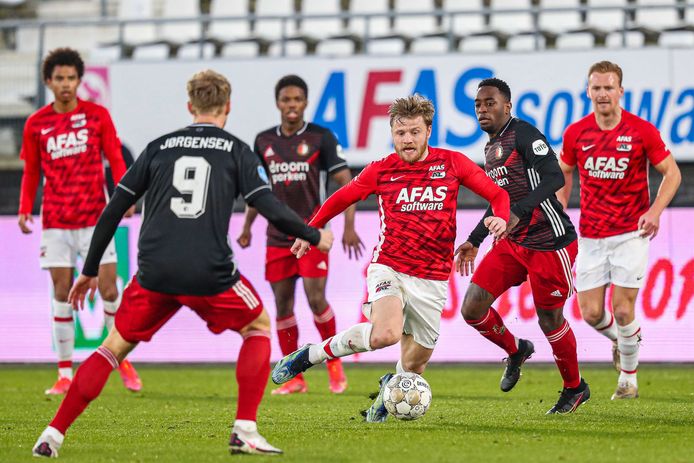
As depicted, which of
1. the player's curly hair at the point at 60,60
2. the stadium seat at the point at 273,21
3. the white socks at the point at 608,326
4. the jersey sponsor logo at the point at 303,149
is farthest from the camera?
the stadium seat at the point at 273,21

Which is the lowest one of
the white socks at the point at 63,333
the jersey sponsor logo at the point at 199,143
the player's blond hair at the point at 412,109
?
the white socks at the point at 63,333

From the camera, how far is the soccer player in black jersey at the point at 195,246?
236 inches

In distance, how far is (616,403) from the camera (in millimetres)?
9008

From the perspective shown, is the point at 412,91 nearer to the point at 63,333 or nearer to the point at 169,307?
the point at 63,333

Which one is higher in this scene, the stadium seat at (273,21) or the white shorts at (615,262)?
the stadium seat at (273,21)

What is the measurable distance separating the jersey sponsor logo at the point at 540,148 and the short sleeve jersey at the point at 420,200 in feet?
2.65

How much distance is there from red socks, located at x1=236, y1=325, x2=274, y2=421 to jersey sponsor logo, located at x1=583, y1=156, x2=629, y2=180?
13.2ft

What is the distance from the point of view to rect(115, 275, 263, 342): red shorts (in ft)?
19.9

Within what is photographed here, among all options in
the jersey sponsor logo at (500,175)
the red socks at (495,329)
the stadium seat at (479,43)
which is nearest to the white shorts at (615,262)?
the red socks at (495,329)

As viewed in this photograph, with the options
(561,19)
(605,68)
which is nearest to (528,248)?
(605,68)

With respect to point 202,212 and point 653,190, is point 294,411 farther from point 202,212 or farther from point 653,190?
point 653,190

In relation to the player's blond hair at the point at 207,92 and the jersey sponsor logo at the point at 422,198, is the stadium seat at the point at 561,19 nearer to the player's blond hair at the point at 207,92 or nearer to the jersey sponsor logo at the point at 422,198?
the jersey sponsor logo at the point at 422,198

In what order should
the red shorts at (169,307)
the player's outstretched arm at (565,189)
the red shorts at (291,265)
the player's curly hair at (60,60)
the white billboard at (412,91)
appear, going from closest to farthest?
the red shorts at (169,307) < the player's outstretched arm at (565,189) < the player's curly hair at (60,60) < the red shorts at (291,265) < the white billboard at (412,91)

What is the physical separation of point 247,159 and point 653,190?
8468 mm
